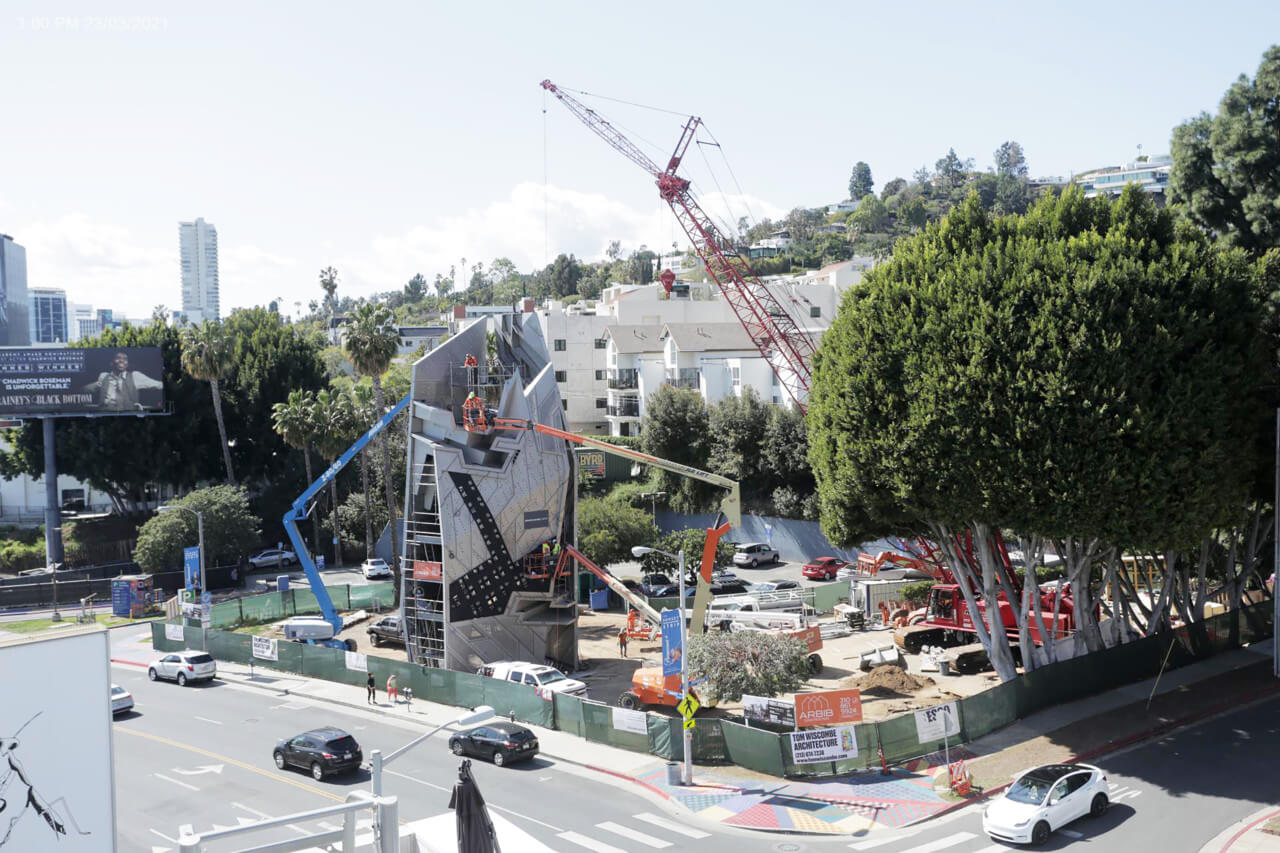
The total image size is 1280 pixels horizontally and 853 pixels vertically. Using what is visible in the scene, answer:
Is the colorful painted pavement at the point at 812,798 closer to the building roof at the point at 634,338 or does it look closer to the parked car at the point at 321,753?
the parked car at the point at 321,753

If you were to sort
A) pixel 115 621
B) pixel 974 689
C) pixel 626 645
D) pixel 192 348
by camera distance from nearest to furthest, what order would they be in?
pixel 974 689 → pixel 626 645 → pixel 115 621 → pixel 192 348

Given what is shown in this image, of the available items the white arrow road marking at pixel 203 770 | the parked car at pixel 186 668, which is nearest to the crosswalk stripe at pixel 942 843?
the white arrow road marking at pixel 203 770

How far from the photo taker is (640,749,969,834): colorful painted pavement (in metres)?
26.9

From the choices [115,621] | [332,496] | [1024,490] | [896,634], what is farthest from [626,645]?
[332,496]

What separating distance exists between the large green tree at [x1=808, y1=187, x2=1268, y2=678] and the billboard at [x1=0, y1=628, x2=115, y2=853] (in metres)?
26.5

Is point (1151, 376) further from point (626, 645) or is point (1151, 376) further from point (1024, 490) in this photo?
point (626, 645)

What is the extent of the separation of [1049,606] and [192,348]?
63.2m

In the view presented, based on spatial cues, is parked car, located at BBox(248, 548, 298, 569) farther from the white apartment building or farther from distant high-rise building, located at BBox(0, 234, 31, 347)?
distant high-rise building, located at BBox(0, 234, 31, 347)

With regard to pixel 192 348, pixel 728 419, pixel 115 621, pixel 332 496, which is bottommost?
pixel 115 621

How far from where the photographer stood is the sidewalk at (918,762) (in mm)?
27359

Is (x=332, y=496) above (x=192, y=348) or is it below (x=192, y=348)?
below

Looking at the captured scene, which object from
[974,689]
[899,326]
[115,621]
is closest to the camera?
[899,326]

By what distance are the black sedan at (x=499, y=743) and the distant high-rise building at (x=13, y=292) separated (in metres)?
137

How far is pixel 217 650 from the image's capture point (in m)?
51.2
